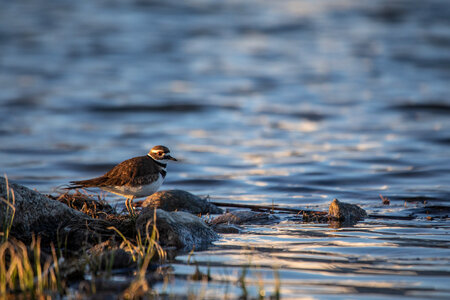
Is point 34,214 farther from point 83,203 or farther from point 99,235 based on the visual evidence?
point 83,203

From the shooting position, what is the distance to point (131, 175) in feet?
33.1

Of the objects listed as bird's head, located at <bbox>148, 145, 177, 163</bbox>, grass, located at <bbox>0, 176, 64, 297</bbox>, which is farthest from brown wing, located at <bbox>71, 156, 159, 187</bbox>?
grass, located at <bbox>0, 176, 64, 297</bbox>

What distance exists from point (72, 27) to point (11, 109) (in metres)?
14.1

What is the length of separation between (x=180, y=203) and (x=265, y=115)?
1123cm

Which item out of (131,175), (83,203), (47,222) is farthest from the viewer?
(131,175)

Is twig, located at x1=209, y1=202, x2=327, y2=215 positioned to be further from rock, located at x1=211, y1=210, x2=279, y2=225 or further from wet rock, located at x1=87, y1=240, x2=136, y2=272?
wet rock, located at x1=87, y1=240, x2=136, y2=272

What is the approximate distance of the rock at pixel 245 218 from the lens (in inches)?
388

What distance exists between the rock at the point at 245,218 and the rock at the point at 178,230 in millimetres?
1122

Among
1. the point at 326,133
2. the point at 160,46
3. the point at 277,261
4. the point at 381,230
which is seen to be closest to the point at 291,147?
the point at 326,133

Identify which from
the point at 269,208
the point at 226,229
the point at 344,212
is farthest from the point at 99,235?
the point at 269,208

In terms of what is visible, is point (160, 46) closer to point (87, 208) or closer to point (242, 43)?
point (242, 43)

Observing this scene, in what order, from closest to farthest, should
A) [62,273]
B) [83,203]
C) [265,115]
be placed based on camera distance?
[62,273] → [83,203] → [265,115]

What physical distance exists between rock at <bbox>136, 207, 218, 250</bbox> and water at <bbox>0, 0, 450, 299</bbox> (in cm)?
48

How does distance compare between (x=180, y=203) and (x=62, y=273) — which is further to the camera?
(x=180, y=203)
